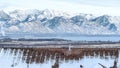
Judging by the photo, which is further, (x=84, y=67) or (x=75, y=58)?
(x=75, y=58)

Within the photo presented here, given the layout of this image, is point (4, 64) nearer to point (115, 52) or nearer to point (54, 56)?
point (54, 56)

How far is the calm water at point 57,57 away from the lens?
52.8 m

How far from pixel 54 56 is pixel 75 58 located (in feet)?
8.51

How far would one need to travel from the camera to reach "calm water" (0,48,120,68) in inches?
2080

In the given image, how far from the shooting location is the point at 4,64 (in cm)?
5281

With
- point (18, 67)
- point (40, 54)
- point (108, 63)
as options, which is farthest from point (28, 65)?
point (108, 63)

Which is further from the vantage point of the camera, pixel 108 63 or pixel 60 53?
pixel 60 53

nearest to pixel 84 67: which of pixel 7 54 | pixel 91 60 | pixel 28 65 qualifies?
pixel 91 60

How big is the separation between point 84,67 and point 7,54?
10.8 m

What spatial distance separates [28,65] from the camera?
5291cm

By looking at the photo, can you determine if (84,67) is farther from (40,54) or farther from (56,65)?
(40,54)

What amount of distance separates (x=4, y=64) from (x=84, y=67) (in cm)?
902

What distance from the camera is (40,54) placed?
5772 cm

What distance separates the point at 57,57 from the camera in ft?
183
